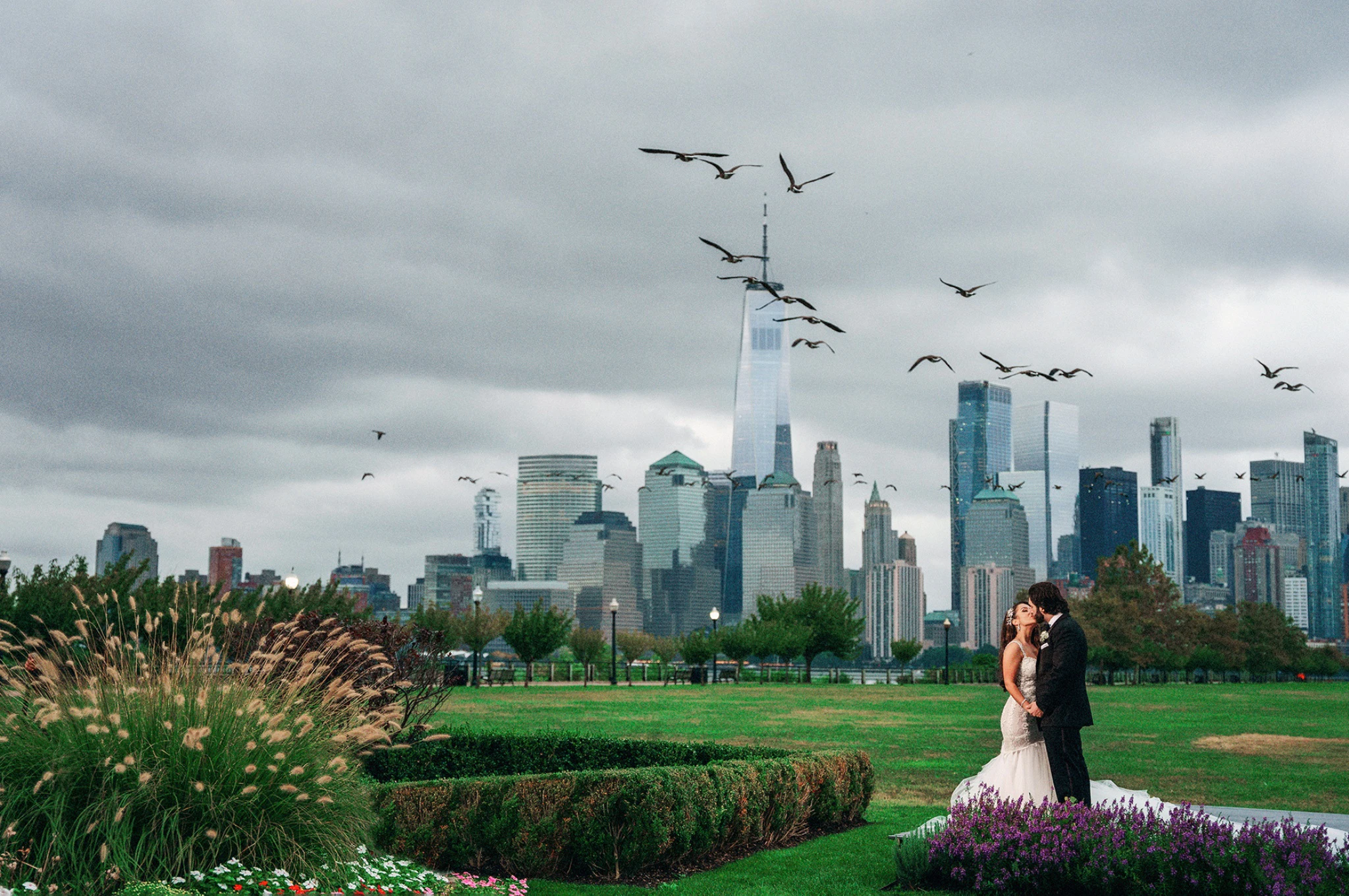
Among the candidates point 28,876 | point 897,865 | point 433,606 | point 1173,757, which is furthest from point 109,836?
point 433,606

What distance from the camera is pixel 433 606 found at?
2361 inches

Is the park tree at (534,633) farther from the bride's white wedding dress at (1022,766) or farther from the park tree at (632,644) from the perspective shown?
the bride's white wedding dress at (1022,766)

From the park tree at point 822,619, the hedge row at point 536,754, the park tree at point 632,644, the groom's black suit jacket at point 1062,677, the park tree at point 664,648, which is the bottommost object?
the park tree at point 664,648

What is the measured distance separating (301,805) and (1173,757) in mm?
17840

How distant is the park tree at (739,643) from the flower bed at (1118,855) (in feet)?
197

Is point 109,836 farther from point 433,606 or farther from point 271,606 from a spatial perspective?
point 433,606

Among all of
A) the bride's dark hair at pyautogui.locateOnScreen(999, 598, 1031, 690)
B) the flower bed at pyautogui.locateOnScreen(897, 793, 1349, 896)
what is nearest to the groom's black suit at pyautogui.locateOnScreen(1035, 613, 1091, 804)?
the bride's dark hair at pyautogui.locateOnScreen(999, 598, 1031, 690)

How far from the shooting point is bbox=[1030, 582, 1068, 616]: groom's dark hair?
1009 cm

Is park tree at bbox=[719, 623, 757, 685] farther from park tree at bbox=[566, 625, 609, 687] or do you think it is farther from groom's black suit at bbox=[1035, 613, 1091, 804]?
groom's black suit at bbox=[1035, 613, 1091, 804]

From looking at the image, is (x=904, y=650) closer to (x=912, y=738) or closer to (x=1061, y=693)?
(x=912, y=738)

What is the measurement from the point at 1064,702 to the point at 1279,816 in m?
4.48

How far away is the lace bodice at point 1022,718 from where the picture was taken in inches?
403

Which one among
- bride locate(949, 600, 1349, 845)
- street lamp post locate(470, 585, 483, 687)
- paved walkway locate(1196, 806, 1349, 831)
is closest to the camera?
bride locate(949, 600, 1349, 845)

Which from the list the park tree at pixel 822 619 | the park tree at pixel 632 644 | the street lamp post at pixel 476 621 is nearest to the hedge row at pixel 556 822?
the street lamp post at pixel 476 621
